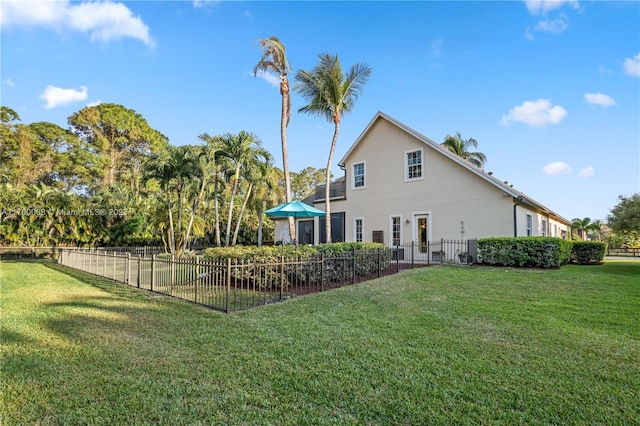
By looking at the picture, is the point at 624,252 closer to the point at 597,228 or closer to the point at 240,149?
the point at 597,228

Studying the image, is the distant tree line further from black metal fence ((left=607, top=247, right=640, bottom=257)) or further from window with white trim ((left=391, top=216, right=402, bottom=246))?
black metal fence ((left=607, top=247, right=640, bottom=257))

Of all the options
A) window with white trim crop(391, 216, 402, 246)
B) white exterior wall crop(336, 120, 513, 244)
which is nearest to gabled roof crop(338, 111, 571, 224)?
white exterior wall crop(336, 120, 513, 244)

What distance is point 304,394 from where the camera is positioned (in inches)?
122

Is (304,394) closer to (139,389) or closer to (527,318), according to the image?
(139,389)

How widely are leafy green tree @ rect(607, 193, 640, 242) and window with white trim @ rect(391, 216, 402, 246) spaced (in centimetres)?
845

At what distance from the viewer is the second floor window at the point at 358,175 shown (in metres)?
18.4

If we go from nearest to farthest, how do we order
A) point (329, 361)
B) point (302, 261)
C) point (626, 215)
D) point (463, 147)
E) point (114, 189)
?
point (329, 361), point (302, 261), point (626, 215), point (114, 189), point (463, 147)

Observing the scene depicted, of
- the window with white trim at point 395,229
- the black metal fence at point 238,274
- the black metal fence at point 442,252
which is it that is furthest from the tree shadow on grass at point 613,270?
the window with white trim at point 395,229

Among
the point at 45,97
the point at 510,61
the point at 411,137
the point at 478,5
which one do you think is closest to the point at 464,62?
the point at 510,61

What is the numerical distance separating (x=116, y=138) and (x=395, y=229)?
36.4 meters

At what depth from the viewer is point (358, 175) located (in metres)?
18.6

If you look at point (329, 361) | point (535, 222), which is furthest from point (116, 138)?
point (329, 361)

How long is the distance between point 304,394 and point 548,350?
326 centimetres

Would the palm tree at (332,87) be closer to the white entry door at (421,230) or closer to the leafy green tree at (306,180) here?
the white entry door at (421,230)
